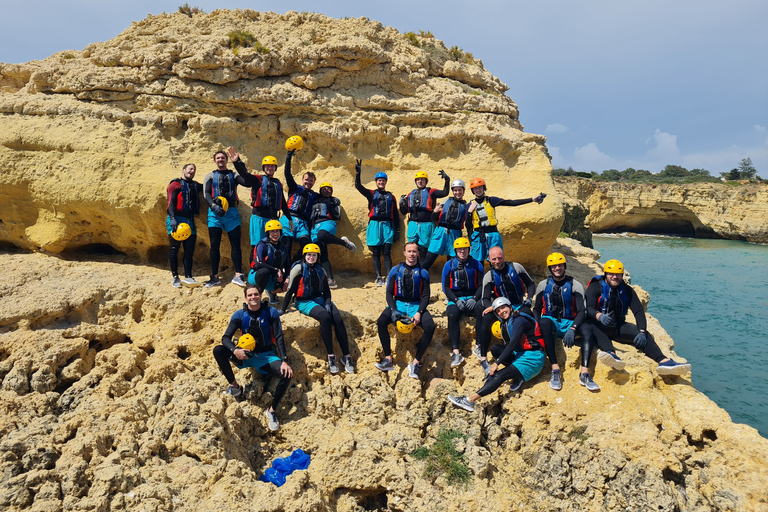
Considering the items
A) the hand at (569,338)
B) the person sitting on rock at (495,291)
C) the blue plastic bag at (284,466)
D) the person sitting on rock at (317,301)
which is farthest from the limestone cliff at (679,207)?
the blue plastic bag at (284,466)

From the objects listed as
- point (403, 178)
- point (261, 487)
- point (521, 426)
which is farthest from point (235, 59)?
point (521, 426)

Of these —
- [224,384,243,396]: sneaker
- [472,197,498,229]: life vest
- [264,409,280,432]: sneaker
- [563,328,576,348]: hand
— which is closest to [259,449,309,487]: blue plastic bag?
[264,409,280,432]: sneaker

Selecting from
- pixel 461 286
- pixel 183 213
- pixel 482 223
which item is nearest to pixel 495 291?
pixel 461 286

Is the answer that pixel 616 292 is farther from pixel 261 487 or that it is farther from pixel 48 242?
pixel 48 242

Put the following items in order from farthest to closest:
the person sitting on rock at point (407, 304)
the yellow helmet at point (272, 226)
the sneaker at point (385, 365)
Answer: the yellow helmet at point (272, 226) < the sneaker at point (385, 365) < the person sitting on rock at point (407, 304)

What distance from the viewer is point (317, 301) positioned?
19.7 ft

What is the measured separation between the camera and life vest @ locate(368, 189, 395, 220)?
7371mm

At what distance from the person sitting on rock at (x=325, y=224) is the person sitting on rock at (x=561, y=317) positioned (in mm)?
2957

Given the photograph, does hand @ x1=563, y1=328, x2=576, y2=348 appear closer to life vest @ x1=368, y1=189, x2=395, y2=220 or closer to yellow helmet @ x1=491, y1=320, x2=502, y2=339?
yellow helmet @ x1=491, y1=320, x2=502, y2=339

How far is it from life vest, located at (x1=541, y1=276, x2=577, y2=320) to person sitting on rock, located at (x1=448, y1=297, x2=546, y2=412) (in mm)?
385

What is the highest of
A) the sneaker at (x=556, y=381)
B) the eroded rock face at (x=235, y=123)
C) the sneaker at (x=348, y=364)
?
the eroded rock face at (x=235, y=123)

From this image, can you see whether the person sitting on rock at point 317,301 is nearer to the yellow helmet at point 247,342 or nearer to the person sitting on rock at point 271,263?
the person sitting on rock at point 271,263

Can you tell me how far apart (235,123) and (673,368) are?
7700 mm

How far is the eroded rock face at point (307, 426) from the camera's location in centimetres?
436
